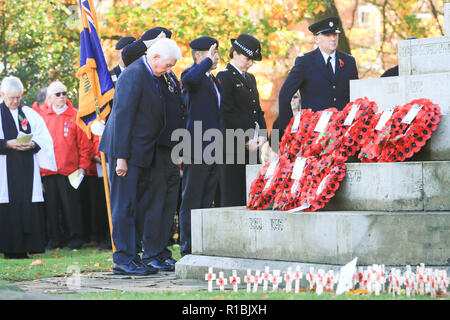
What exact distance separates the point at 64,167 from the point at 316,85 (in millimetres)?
5742

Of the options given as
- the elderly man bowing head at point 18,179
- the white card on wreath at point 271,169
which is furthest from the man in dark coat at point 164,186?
the elderly man bowing head at point 18,179

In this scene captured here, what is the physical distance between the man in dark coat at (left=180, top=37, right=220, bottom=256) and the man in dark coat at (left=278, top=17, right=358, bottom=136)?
834 mm

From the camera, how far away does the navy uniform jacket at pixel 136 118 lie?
32.5 ft

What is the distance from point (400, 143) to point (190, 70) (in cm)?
299

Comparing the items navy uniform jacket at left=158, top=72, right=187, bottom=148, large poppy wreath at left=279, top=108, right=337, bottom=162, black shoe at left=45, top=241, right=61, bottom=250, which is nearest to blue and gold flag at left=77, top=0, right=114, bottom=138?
navy uniform jacket at left=158, top=72, right=187, bottom=148

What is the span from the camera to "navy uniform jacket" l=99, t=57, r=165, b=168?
32.5 feet

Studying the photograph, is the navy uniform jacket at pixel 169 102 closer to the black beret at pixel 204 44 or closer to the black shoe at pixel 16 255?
the black beret at pixel 204 44

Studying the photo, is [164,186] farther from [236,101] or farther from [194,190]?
[236,101]

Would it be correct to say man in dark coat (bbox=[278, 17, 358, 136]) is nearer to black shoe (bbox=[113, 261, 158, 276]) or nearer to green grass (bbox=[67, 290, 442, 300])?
black shoe (bbox=[113, 261, 158, 276])

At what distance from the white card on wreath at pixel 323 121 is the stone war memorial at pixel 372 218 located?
491mm

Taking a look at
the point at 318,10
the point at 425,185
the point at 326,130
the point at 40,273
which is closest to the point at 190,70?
the point at 326,130

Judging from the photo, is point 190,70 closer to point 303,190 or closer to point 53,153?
point 303,190

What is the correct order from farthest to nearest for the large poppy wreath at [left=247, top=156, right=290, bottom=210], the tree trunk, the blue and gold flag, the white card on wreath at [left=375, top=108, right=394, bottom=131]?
the tree trunk < the blue and gold flag < the large poppy wreath at [left=247, top=156, right=290, bottom=210] < the white card on wreath at [left=375, top=108, right=394, bottom=131]

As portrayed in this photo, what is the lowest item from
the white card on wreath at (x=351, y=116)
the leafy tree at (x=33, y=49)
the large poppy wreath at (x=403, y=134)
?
the large poppy wreath at (x=403, y=134)
